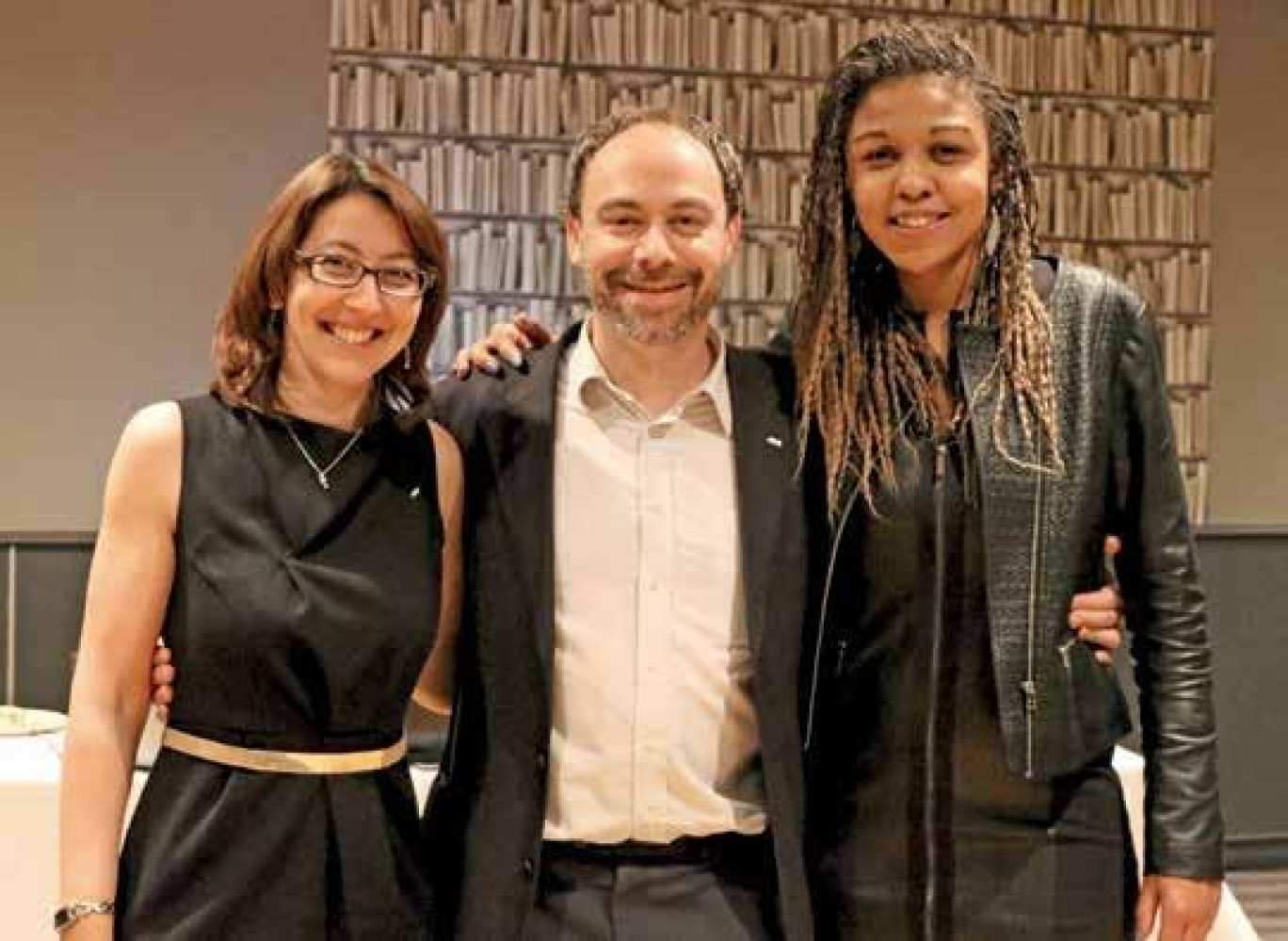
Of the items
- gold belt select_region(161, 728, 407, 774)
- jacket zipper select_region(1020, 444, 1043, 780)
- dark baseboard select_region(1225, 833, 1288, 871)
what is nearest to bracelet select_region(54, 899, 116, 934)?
gold belt select_region(161, 728, 407, 774)

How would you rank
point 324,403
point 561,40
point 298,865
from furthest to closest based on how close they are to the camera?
1. point 561,40
2. point 324,403
3. point 298,865

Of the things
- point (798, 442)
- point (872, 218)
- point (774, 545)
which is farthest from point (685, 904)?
point (872, 218)

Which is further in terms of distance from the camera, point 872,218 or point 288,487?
point 872,218

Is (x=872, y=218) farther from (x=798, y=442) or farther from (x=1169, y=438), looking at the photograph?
(x=1169, y=438)

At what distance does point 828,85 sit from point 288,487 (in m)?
0.90

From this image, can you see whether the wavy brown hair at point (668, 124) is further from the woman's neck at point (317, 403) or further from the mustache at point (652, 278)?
the woman's neck at point (317, 403)

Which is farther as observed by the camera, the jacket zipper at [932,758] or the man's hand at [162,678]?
the jacket zipper at [932,758]

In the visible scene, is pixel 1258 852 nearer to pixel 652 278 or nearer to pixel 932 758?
pixel 932 758

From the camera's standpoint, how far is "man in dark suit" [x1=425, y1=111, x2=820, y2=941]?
6.67 ft

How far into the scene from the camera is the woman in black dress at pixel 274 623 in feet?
6.29

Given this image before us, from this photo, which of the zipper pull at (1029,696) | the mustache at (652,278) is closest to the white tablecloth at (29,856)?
the zipper pull at (1029,696)

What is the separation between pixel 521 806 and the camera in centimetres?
202

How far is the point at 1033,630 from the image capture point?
6.77 ft

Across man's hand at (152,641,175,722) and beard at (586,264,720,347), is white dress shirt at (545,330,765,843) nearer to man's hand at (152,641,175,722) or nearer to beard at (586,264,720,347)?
beard at (586,264,720,347)
